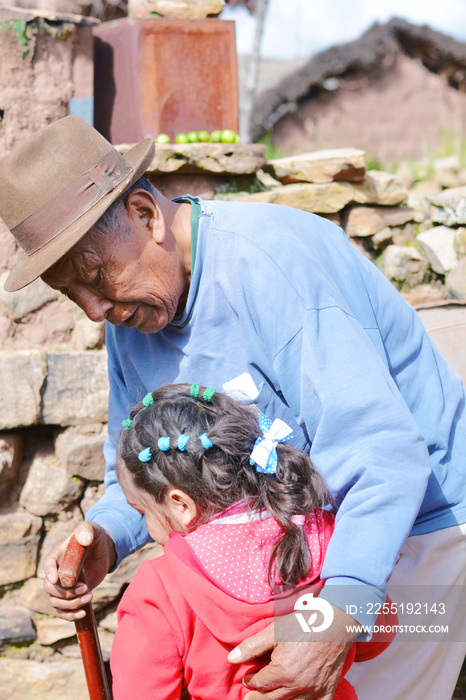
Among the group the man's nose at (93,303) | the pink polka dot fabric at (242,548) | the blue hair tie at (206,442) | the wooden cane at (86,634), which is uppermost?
the man's nose at (93,303)

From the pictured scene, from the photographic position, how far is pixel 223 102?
3.59m

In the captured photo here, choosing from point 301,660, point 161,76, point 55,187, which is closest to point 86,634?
point 301,660

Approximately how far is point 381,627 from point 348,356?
697 millimetres

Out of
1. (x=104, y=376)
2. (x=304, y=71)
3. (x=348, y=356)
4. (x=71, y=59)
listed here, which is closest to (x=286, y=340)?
(x=348, y=356)

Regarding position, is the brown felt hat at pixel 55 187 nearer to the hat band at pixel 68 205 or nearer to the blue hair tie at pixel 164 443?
the hat band at pixel 68 205

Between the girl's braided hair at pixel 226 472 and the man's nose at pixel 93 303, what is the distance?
308mm

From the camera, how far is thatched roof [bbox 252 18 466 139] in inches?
290

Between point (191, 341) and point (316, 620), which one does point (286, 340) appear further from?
point (316, 620)

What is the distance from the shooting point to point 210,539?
1.54 meters

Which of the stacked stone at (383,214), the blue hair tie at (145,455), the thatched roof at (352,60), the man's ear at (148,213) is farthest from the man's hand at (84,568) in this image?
the thatched roof at (352,60)

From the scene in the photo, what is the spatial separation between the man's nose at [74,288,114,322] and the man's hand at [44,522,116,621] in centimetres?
55

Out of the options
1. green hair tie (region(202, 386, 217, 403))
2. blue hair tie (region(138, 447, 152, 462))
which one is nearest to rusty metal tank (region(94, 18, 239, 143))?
green hair tie (region(202, 386, 217, 403))

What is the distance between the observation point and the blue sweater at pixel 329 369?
1.42m

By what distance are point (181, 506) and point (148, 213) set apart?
74 centimetres
